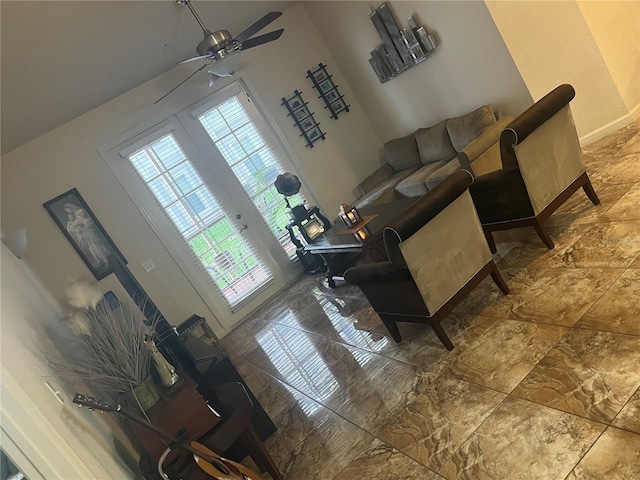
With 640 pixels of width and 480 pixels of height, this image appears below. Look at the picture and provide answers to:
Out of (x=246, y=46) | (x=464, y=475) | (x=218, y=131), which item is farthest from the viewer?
(x=218, y=131)

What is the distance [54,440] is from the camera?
57.2 inches

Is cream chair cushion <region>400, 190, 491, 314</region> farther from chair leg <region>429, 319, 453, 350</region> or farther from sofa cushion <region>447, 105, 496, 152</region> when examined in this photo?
sofa cushion <region>447, 105, 496, 152</region>

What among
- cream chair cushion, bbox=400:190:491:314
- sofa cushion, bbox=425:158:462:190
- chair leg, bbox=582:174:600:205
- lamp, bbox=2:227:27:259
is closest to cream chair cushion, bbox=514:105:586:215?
chair leg, bbox=582:174:600:205

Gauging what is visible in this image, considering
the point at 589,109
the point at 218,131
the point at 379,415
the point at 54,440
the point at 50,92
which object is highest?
the point at 50,92

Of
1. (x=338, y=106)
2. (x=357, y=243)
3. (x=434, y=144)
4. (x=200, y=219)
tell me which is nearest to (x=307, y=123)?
(x=338, y=106)

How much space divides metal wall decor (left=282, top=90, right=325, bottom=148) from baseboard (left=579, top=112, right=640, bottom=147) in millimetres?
3123

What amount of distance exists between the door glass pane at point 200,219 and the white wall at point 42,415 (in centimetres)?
312

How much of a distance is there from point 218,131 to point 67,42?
2.50m

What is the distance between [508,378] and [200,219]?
14.0 ft

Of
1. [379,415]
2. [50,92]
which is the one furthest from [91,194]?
[379,415]

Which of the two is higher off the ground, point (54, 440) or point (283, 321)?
point (54, 440)

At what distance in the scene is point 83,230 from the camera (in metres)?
5.15

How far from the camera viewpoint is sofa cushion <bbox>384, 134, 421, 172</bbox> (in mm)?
5789

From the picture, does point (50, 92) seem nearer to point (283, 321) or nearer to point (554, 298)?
point (283, 321)
